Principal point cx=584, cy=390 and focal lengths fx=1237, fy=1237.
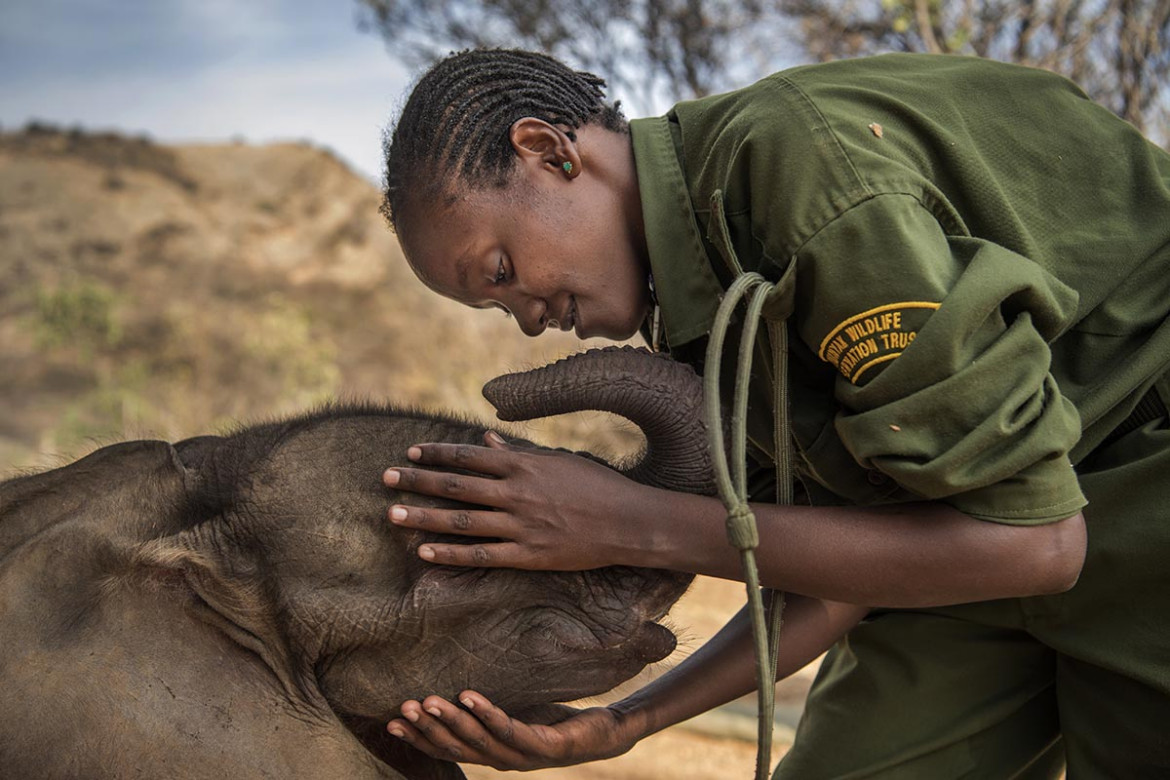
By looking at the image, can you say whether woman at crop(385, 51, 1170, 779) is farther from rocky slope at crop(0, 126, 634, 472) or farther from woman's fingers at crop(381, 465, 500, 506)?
rocky slope at crop(0, 126, 634, 472)

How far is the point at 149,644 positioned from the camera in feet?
7.21

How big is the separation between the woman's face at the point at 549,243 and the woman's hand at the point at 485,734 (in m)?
0.76

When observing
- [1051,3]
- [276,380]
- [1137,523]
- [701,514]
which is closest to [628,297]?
[701,514]

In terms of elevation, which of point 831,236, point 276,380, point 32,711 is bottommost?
point 276,380

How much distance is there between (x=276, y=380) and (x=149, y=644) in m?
11.1

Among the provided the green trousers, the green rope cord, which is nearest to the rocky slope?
the green trousers

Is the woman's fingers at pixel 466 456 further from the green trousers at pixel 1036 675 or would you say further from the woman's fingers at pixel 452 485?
the green trousers at pixel 1036 675

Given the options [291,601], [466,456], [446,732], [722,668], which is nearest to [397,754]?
[446,732]

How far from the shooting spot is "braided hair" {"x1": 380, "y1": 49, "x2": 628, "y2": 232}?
240cm

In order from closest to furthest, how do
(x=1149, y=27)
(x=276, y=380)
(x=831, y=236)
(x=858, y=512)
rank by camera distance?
(x=831, y=236) → (x=858, y=512) → (x=1149, y=27) → (x=276, y=380)

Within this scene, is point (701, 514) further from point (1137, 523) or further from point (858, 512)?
point (1137, 523)

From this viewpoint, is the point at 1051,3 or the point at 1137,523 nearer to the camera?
the point at 1137,523

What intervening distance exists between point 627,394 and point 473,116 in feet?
2.14

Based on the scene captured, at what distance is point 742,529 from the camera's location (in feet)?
6.46
